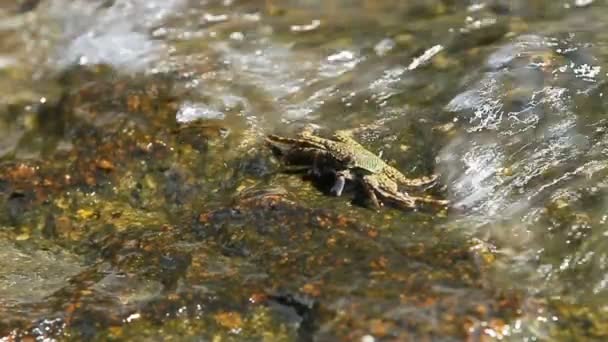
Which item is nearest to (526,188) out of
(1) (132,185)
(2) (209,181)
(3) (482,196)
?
(3) (482,196)

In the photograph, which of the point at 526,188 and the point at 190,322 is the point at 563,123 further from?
the point at 190,322

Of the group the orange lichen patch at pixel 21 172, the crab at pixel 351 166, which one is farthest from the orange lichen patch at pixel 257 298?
the orange lichen patch at pixel 21 172

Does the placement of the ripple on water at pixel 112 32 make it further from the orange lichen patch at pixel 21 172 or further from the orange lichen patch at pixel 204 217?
the orange lichen patch at pixel 204 217

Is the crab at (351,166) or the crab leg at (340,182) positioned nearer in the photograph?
the crab at (351,166)

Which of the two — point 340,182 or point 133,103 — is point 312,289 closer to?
point 340,182

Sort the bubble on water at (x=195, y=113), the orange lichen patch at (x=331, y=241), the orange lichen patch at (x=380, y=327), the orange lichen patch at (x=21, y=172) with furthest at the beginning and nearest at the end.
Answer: the bubble on water at (x=195, y=113), the orange lichen patch at (x=21, y=172), the orange lichen patch at (x=331, y=241), the orange lichen patch at (x=380, y=327)

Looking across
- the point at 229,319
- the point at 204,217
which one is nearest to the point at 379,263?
the point at 229,319

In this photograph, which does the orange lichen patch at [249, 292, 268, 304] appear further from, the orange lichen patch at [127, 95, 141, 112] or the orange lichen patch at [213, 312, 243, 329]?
the orange lichen patch at [127, 95, 141, 112]
